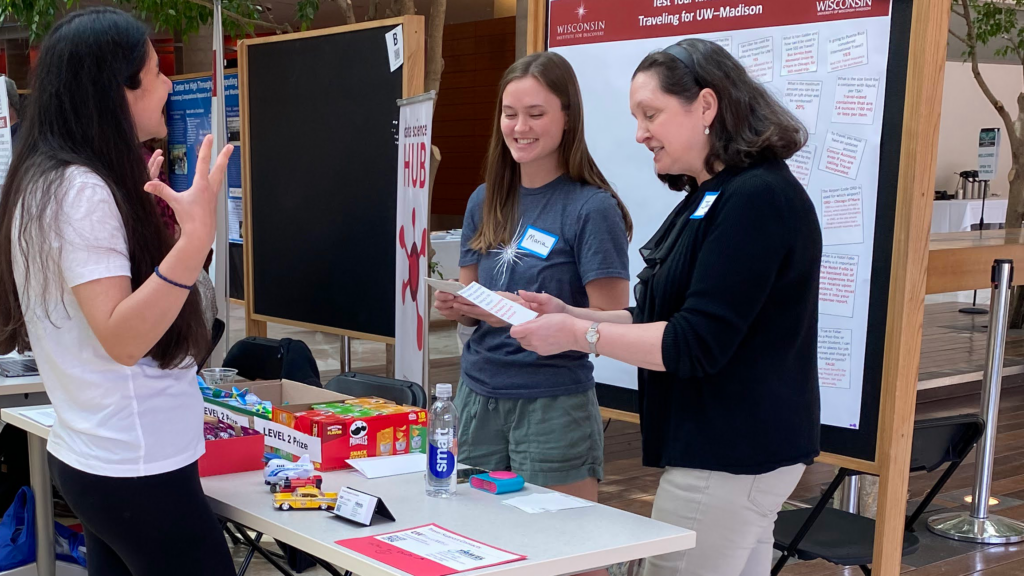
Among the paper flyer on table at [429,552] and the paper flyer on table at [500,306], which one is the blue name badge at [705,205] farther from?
the paper flyer on table at [429,552]

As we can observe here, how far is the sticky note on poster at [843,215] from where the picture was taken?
237 cm

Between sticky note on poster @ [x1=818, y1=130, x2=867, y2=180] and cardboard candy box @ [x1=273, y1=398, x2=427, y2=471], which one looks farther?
sticky note on poster @ [x1=818, y1=130, x2=867, y2=180]

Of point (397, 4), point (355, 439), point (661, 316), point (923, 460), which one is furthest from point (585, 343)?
point (397, 4)

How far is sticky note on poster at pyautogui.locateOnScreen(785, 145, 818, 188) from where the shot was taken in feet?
8.11

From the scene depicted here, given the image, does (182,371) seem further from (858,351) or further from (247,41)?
(247,41)

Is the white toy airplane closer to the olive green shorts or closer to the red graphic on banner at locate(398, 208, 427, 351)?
the olive green shorts

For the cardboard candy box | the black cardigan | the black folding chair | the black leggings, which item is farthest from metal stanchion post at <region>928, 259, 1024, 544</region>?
the black leggings

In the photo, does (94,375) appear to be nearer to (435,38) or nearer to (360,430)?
(360,430)

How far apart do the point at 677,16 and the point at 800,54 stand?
0.41 meters

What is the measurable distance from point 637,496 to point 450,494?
289 cm

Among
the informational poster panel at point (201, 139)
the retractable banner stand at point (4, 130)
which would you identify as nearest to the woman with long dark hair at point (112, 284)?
the retractable banner stand at point (4, 130)

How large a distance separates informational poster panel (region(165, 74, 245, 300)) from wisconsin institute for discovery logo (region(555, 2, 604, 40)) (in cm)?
231

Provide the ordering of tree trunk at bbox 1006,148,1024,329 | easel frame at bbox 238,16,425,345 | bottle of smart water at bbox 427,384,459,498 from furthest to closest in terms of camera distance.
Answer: tree trunk at bbox 1006,148,1024,329
easel frame at bbox 238,16,425,345
bottle of smart water at bbox 427,384,459,498

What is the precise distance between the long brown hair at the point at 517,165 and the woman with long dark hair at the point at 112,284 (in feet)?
2.75
